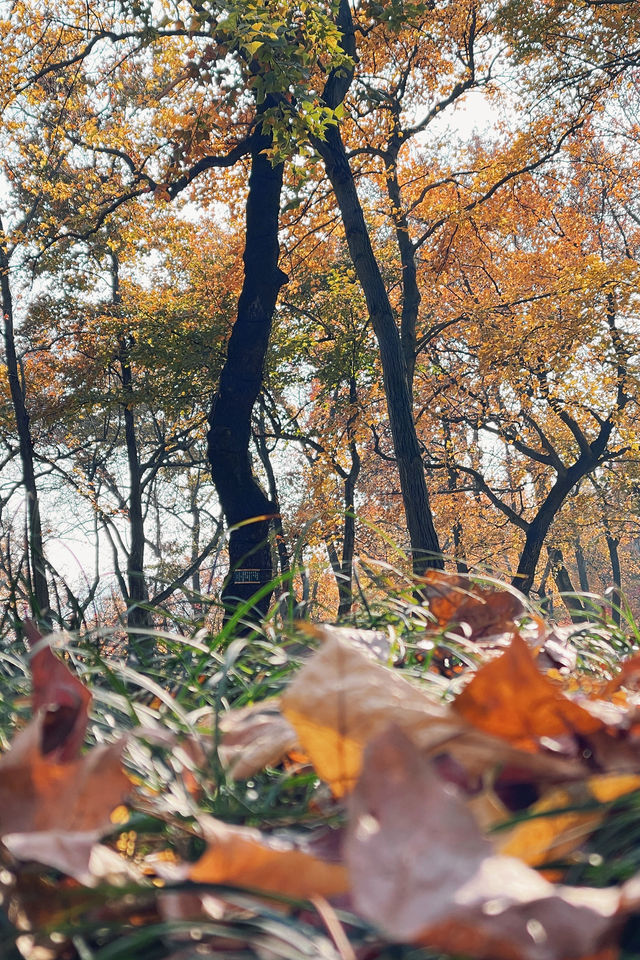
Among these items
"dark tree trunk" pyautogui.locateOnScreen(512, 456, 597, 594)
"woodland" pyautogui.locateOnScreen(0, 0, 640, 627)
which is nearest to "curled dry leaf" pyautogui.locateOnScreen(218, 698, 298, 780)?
"woodland" pyautogui.locateOnScreen(0, 0, 640, 627)

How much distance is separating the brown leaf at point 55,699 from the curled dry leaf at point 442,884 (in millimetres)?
330

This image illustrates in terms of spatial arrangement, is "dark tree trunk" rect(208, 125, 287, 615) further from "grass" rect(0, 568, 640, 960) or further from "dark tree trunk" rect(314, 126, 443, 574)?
"grass" rect(0, 568, 640, 960)

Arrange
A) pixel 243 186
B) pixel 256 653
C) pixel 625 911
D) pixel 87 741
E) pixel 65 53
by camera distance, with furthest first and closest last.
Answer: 1. pixel 243 186
2. pixel 65 53
3. pixel 256 653
4. pixel 87 741
5. pixel 625 911

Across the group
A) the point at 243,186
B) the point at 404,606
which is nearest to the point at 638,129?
the point at 243,186

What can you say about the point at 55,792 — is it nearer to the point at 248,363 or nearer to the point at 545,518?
the point at 248,363

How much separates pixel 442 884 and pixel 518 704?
0.21m

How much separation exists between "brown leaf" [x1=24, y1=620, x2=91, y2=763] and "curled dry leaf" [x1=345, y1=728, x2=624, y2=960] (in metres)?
0.33

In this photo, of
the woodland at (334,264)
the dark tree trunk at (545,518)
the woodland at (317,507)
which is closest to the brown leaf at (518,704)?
the woodland at (317,507)

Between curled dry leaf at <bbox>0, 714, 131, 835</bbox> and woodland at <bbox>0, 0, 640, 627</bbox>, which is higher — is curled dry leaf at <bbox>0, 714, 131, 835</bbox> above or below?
below

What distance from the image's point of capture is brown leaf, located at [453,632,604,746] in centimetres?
50

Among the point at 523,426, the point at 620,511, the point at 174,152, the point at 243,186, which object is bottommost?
the point at 620,511

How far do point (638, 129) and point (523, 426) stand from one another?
6893 mm

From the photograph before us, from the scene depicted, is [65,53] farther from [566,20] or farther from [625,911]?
[625,911]

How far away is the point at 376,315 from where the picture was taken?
7.81 meters
